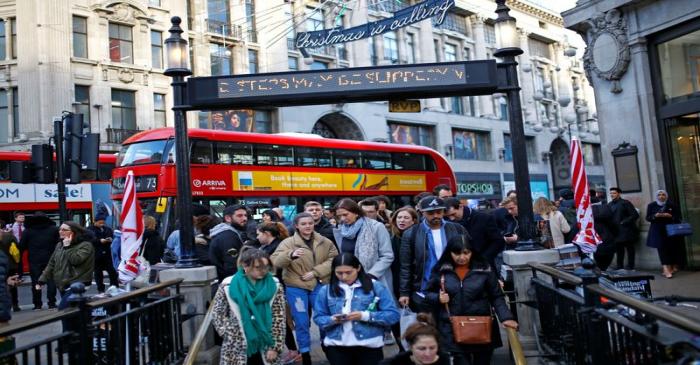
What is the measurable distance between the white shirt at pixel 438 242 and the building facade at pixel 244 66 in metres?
11.5

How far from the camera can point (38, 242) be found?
1244 cm

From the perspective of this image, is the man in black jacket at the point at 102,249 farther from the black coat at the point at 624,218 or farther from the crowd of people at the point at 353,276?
the black coat at the point at 624,218

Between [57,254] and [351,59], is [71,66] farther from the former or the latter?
[57,254]

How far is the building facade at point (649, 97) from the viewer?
40.6 ft

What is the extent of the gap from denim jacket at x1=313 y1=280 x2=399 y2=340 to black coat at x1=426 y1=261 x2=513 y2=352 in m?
0.48

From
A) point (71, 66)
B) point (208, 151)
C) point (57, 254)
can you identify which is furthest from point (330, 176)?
point (71, 66)

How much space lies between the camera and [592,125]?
184 ft

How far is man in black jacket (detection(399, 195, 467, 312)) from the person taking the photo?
6047mm

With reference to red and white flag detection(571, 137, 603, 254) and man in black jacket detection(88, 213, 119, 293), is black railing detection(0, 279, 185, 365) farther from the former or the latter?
man in black jacket detection(88, 213, 119, 293)

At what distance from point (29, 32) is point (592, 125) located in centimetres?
4745

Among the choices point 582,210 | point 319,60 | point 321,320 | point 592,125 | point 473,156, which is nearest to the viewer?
point 321,320

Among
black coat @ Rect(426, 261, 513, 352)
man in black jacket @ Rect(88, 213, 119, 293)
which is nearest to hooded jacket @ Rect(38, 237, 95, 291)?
man in black jacket @ Rect(88, 213, 119, 293)

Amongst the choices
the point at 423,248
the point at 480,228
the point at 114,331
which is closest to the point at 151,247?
the point at 114,331

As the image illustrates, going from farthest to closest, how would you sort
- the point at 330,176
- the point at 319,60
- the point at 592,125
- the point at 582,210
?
the point at 592,125, the point at 319,60, the point at 330,176, the point at 582,210
